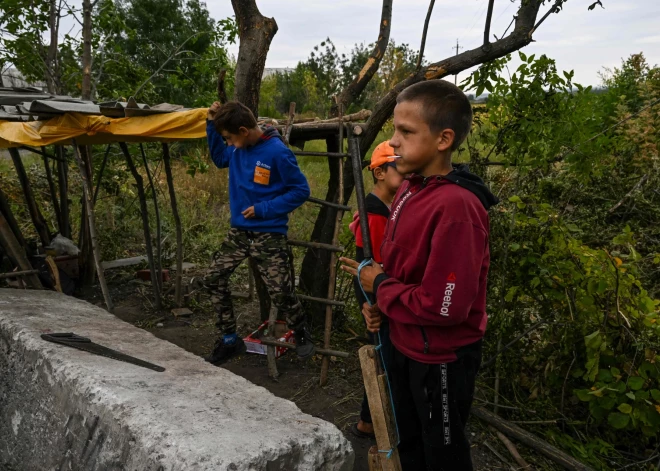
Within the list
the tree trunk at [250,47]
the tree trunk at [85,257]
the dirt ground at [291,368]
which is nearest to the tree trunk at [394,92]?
the dirt ground at [291,368]

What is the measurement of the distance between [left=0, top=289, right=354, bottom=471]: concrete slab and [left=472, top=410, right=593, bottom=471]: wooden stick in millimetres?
1632

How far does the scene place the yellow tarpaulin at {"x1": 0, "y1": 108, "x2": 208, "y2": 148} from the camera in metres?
4.36

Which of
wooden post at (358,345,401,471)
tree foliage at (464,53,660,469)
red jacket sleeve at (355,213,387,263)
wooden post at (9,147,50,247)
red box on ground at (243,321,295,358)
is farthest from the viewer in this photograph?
wooden post at (9,147,50,247)

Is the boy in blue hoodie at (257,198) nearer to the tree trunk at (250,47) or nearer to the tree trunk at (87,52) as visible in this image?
the tree trunk at (250,47)

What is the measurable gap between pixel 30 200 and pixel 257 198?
12.3 ft

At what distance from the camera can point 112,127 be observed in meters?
4.45

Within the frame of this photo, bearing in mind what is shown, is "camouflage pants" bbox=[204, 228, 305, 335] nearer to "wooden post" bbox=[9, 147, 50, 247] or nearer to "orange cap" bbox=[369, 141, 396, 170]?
"orange cap" bbox=[369, 141, 396, 170]

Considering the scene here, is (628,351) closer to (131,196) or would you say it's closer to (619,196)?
(619,196)

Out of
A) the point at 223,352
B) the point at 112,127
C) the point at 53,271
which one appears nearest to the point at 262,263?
the point at 223,352

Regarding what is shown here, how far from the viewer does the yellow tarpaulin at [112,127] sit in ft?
14.3

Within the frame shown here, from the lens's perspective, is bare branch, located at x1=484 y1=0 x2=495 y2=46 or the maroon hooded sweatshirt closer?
the maroon hooded sweatshirt

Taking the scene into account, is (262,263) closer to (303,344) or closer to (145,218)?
(303,344)

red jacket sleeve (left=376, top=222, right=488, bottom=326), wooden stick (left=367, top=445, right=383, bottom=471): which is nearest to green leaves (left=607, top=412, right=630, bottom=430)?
wooden stick (left=367, top=445, right=383, bottom=471)

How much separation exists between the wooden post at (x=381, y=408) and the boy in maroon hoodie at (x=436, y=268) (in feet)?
0.36
